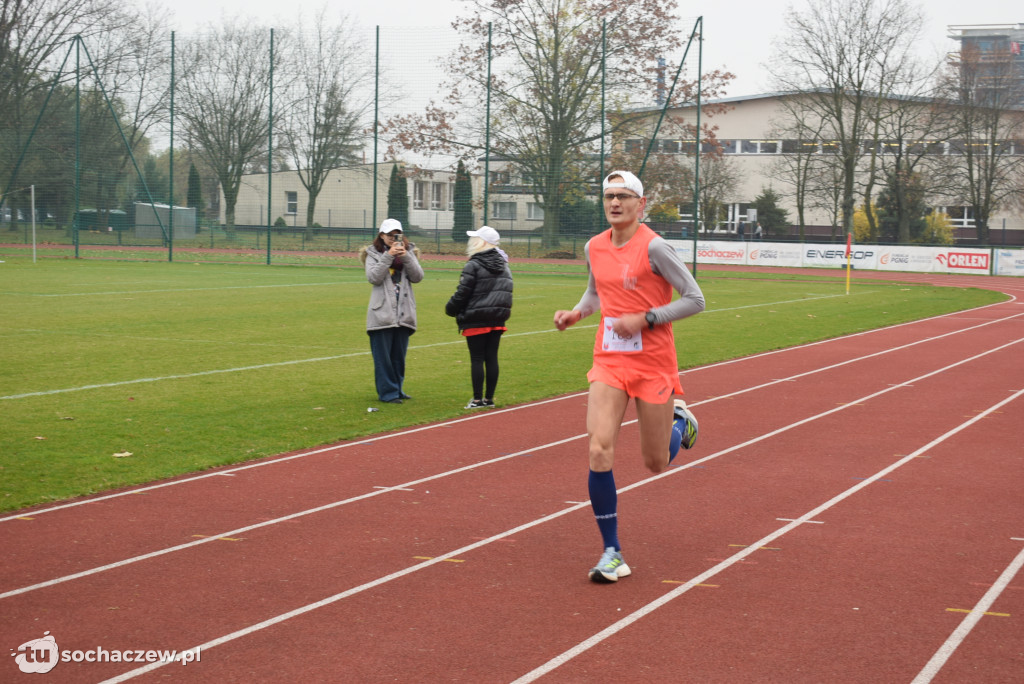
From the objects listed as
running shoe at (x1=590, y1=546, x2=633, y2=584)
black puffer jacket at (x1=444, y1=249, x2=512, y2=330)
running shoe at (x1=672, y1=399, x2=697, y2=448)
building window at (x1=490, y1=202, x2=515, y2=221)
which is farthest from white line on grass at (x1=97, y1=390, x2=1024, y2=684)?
building window at (x1=490, y1=202, x2=515, y2=221)

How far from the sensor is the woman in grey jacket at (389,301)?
35.7ft

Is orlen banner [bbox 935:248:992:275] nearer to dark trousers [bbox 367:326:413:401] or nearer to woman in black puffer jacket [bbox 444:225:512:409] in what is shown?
woman in black puffer jacket [bbox 444:225:512:409]

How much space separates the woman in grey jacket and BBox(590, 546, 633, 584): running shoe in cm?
576

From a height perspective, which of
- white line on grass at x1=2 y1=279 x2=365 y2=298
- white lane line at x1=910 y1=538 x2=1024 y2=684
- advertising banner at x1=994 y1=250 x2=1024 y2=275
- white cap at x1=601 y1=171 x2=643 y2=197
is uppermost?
advertising banner at x1=994 y1=250 x2=1024 y2=275

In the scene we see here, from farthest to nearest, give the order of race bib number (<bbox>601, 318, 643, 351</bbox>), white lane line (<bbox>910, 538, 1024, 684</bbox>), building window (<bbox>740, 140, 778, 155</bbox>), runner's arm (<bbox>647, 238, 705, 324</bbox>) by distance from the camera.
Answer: building window (<bbox>740, 140, 778, 155</bbox>), race bib number (<bbox>601, 318, 643, 351</bbox>), runner's arm (<bbox>647, 238, 705, 324</bbox>), white lane line (<bbox>910, 538, 1024, 684</bbox>)

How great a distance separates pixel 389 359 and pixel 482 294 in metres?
1.18

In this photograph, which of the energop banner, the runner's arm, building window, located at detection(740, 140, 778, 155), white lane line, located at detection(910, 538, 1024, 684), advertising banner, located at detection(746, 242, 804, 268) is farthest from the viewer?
building window, located at detection(740, 140, 778, 155)

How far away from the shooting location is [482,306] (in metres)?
10.8

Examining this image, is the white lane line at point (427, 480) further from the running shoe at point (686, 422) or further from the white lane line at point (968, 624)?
the white lane line at point (968, 624)

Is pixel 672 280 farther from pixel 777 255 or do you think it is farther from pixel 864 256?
pixel 777 255

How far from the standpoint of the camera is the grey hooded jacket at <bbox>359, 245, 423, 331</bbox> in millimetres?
Result: 10875

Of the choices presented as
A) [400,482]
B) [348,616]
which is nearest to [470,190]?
[400,482]

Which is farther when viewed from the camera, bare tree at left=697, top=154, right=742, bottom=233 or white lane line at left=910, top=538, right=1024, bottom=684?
bare tree at left=697, top=154, right=742, bottom=233

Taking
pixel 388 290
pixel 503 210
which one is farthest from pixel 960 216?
pixel 388 290
